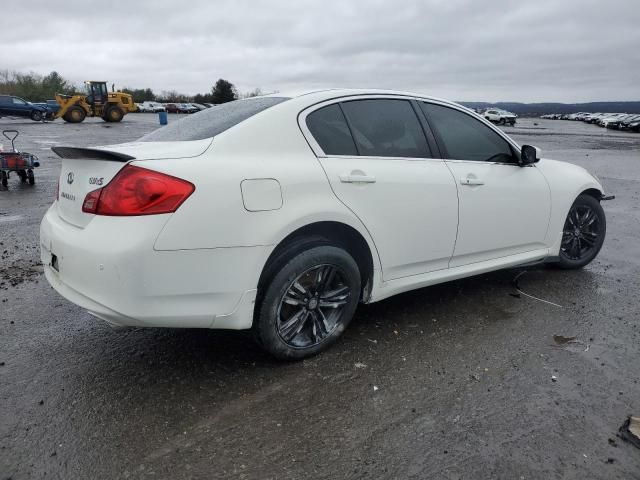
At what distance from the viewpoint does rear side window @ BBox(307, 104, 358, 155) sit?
306 cm

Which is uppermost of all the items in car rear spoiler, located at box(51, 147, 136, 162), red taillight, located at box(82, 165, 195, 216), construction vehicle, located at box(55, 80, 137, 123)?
construction vehicle, located at box(55, 80, 137, 123)

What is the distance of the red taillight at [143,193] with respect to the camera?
2.44 meters

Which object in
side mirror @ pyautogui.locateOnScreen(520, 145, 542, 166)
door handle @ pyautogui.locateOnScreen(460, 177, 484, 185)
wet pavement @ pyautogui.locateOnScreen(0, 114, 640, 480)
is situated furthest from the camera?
side mirror @ pyautogui.locateOnScreen(520, 145, 542, 166)

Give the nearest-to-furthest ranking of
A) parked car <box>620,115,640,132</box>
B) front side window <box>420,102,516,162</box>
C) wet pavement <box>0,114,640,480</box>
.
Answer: wet pavement <box>0,114,640,480</box>, front side window <box>420,102,516,162</box>, parked car <box>620,115,640,132</box>

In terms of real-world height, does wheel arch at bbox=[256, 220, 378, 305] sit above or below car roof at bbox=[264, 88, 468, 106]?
below

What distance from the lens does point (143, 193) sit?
2.45 meters

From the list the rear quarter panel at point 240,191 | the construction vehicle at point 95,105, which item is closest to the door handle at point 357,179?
the rear quarter panel at point 240,191

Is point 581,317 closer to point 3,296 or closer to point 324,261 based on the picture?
point 324,261

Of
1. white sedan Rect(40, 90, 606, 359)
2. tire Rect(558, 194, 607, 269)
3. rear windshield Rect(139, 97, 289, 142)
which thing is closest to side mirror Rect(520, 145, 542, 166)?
white sedan Rect(40, 90, 606, 359)

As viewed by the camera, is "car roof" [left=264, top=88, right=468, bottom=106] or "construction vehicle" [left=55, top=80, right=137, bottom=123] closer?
"car roof" [left=264, top=88, right=468, bottom=106]

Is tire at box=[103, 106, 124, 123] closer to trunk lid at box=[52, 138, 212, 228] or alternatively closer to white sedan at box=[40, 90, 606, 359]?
white sedan at box=[40, 90, 606, 359]

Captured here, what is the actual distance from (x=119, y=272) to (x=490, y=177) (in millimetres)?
2718

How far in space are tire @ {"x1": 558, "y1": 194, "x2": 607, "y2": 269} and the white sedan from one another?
2.74 ft

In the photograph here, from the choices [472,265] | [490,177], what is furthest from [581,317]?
[490,177]
